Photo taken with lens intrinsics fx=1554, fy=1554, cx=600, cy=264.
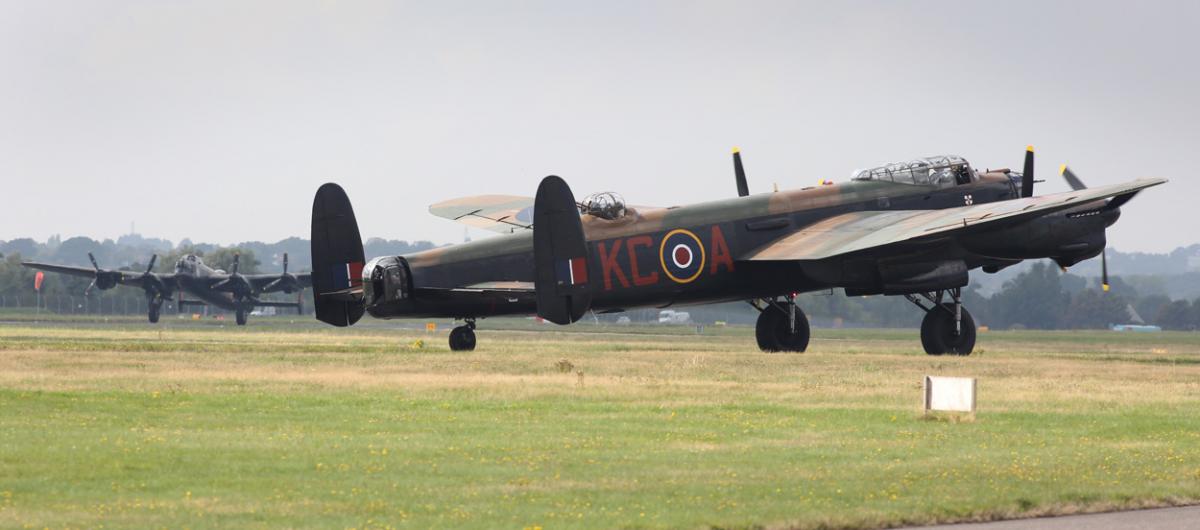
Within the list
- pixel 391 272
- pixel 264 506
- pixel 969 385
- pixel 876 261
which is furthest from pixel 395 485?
pixel 876 261

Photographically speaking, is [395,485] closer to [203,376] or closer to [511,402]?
[511,402]

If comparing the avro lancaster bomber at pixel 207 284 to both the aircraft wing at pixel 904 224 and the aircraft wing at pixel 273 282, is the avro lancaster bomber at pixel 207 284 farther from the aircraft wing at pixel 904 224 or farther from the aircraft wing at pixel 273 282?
the aircraft wing at pixel 904 224

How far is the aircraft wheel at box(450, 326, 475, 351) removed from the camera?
143 feet

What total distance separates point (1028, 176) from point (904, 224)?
6016 millimetres

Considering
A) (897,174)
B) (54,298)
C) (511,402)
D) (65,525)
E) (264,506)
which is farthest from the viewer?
(54,298)

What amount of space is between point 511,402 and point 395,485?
9.64 m

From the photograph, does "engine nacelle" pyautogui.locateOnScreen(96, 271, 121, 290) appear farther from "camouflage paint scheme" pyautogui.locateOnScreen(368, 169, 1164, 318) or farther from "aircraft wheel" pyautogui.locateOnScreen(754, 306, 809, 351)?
"camouflage paint scheme" pyautogui.locateOnScreen(368, 169, 1164, 318)

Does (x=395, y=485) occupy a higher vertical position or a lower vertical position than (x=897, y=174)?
lower

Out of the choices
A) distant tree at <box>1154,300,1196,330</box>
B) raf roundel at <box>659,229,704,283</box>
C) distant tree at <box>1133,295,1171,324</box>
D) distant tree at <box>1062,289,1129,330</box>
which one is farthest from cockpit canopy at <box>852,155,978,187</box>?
distant tree at <box>1133,295,1171,324</box>

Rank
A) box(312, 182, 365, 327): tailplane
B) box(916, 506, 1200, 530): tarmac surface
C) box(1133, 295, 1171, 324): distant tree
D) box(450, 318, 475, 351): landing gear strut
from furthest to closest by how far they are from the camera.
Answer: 1. box(1133, 295, 1171, 324): distant tree
2. box(450, 318, 475, 351): landing gear strut
3. box(312, 182, 365, 327): tailplane
4. box(916, 506, 1200, 530): tarmac surface

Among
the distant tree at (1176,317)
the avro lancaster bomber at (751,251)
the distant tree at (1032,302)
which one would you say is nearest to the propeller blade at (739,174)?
the avro lancaster bomber at (751,251)

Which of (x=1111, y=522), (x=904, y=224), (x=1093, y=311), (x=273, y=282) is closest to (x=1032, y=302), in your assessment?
(x=1093, y=311)

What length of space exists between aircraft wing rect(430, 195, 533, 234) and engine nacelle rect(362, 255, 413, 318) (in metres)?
10.5

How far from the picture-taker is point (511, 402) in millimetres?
27188
